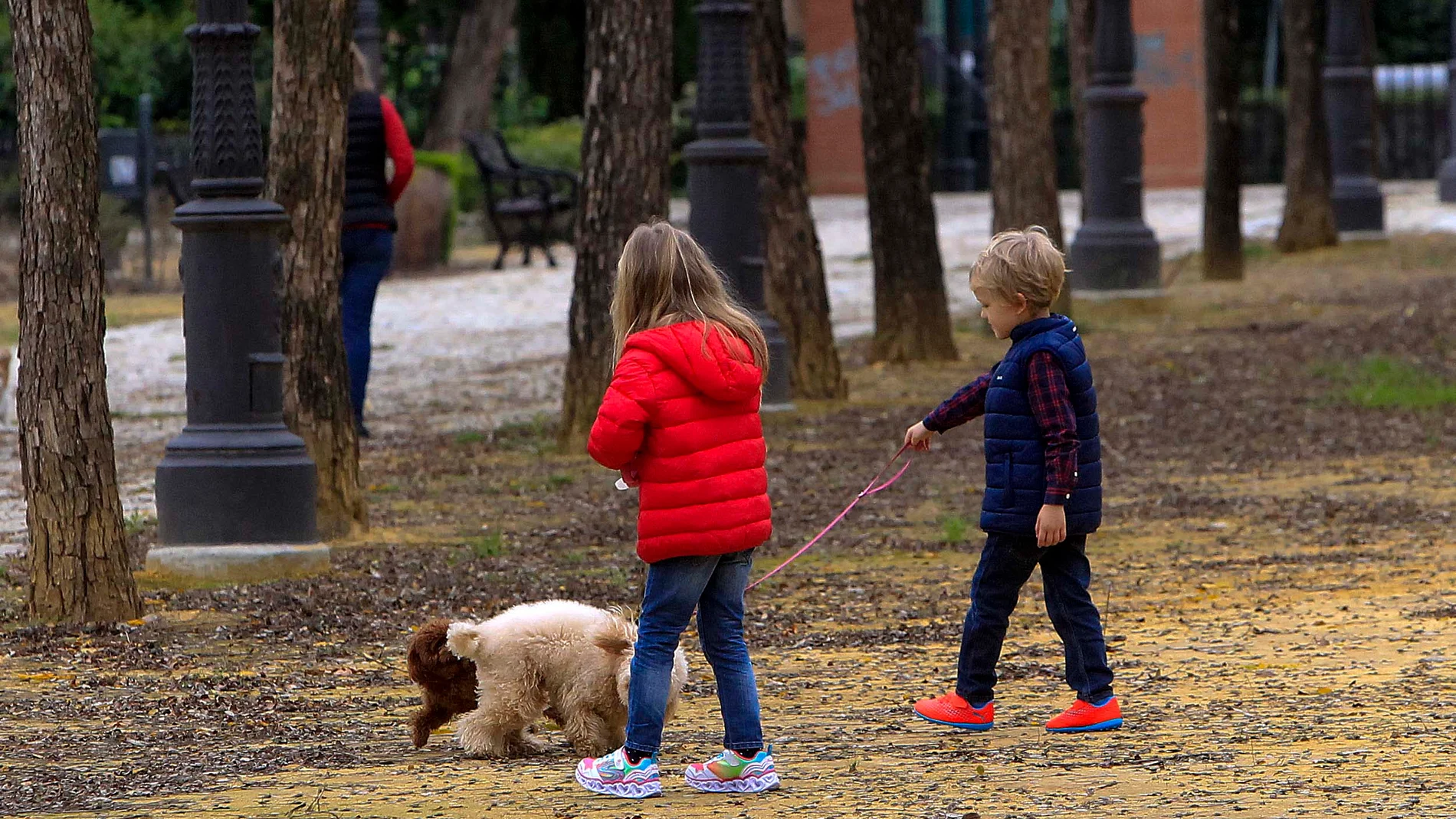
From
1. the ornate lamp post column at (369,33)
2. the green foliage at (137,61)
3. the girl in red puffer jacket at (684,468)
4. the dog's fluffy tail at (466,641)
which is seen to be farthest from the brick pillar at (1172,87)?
the girl in red puffer jacket at (684,468)

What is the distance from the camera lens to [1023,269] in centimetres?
514

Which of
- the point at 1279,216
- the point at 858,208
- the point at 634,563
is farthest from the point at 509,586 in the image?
the point at 858,208

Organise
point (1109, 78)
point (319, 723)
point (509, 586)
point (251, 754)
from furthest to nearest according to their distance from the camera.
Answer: point (1109, 78), point (509, 586), point (319, 723), point (251, 754)

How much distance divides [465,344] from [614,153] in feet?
21.5

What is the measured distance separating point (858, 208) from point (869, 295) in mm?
12493

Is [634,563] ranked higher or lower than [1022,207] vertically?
lower

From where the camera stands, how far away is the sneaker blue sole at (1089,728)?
5.23 meters

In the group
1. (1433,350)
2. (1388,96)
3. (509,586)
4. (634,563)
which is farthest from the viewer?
(1388,96)

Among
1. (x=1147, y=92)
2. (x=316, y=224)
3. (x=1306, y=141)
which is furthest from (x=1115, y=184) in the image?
→ (x=1147, y=92)

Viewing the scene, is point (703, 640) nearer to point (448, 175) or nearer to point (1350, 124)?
point (448, 175)

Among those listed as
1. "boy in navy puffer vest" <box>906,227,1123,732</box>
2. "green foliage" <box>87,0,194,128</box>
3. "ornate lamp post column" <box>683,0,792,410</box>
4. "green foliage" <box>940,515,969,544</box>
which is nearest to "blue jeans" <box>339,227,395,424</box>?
"ornate lamp post column" <box>683,0,792,410</box>

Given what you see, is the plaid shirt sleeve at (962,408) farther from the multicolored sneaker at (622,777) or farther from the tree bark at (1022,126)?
the tree bark at (1022,126)

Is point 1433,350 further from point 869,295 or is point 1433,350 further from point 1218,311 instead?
point 869,295

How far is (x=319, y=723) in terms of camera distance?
5.53 metres
